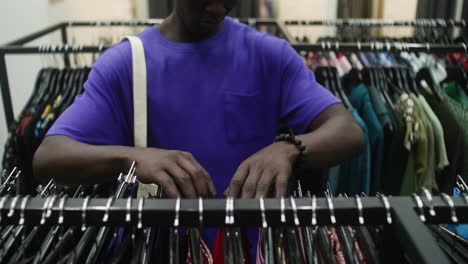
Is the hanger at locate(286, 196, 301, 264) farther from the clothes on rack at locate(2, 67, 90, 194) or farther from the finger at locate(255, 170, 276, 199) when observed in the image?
the clothes on rack at locate(2, 67, 90, 194)

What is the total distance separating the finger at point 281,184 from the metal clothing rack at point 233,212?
97 mm

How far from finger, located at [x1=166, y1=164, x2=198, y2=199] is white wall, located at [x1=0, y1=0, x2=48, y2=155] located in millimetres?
1721

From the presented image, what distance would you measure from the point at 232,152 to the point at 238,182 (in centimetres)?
38

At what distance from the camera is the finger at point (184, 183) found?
611mm

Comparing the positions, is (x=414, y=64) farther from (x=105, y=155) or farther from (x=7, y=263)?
(x=7, y=263)

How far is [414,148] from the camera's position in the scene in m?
1.38

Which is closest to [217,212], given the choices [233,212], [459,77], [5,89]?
[233,212]

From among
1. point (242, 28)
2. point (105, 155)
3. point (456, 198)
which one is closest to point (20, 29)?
point (242, 28)

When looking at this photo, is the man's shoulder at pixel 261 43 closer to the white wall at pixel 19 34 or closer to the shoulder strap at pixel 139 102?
the shoulder strap at pixel 139 102

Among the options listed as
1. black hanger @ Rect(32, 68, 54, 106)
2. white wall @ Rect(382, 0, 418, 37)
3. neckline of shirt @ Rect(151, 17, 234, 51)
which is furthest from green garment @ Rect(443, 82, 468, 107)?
white wall @ Rect(382, 0, 418, 37)

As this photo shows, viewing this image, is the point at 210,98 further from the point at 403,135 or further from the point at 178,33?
the point at 403,135

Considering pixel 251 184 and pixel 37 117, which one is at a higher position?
pixel 251 184

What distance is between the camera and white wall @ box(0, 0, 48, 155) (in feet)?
6.75

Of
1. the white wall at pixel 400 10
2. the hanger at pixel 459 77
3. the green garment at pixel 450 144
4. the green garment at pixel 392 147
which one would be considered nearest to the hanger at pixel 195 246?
the green garment at pixel 392 147
